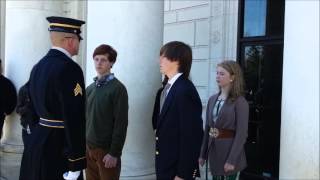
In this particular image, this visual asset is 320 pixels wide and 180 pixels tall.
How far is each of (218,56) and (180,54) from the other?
3894mm

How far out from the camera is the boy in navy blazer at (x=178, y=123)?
3408mm

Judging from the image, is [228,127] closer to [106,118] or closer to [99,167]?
[106,118]

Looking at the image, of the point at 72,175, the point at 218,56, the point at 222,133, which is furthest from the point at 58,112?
the point at 218,56

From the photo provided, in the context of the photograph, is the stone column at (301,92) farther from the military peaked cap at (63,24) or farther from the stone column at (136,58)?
the military peaked cap at (63,24)

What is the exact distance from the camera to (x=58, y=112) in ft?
11.6

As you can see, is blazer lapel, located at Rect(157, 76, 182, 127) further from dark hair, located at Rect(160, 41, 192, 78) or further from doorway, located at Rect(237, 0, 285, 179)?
doorway, located at Rect(237, 0, 285, 179)

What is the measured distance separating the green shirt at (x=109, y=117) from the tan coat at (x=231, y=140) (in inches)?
35.6

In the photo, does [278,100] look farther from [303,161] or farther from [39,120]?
[39,120]

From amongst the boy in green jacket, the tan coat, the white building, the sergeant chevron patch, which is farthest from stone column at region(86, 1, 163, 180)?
the sergeant chevron patch

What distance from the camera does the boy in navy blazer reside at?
341 centimetres

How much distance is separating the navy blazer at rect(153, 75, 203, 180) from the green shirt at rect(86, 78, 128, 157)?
1.04 metres

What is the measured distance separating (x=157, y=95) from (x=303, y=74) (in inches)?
69.7

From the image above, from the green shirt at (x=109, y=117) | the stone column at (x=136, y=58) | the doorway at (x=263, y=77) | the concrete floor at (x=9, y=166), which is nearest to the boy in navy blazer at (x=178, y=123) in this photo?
the green shirt at (x=109, y=117)

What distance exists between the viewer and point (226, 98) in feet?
14.6
